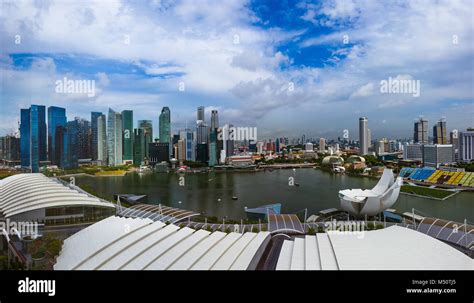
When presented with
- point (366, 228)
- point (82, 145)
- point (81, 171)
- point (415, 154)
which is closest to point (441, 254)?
point (366, 228)

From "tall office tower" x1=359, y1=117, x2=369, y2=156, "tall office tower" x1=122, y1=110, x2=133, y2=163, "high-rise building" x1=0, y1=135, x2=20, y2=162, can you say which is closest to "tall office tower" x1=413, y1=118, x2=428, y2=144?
"tall office tower" x1=359, y1=117, x2=369, y2=156

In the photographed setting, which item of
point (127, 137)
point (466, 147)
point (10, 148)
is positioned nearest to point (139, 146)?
point (127, 137)

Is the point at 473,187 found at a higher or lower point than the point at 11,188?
lower

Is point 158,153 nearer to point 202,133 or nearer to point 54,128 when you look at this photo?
point 202,133

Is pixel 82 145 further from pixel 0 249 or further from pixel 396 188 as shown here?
pixel 396 188

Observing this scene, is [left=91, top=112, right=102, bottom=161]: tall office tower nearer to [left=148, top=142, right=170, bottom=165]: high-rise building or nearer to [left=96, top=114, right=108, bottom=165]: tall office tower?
[left=96, top=114, right=108, bottom=165]: tall office tower
